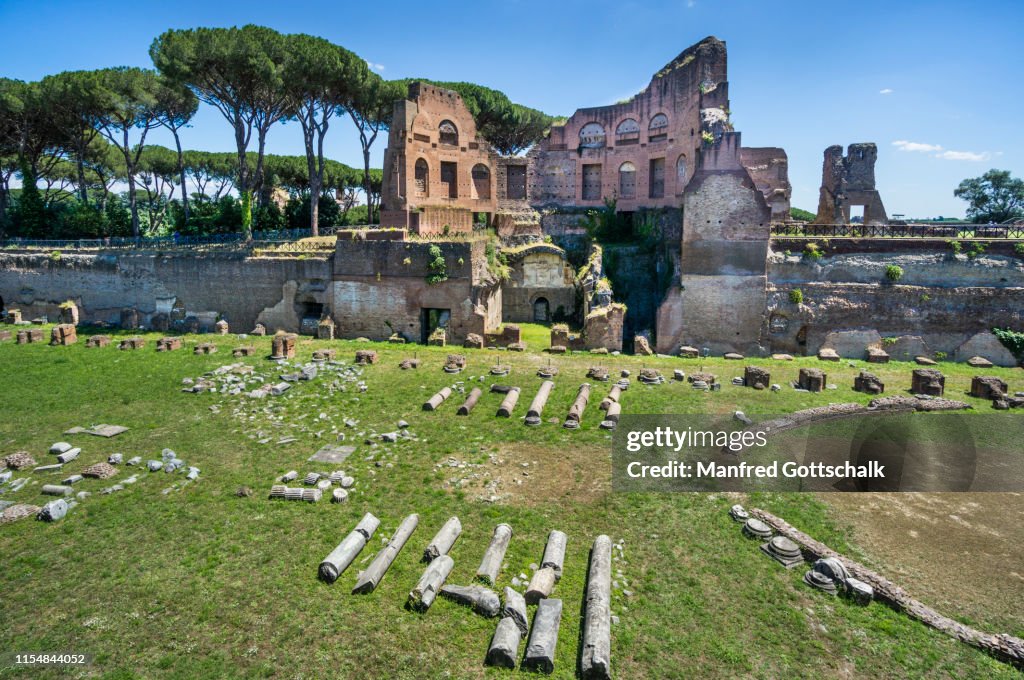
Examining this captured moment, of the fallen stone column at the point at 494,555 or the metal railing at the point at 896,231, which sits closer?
the fallen stone column at the point at 494,555

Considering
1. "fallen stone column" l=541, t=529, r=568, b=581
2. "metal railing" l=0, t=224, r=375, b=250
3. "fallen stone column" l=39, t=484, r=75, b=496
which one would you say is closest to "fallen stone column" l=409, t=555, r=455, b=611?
"fallen stone column" l=541, t=529, r=568, b=581

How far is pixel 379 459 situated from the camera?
982cm

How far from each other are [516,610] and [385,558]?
1776 millimetres

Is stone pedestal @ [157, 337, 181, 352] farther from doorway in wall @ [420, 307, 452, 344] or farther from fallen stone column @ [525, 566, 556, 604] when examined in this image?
fallen stone column @ [525, 566, 556, 604]

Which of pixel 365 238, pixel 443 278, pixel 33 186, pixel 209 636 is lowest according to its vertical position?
pixel 209 636

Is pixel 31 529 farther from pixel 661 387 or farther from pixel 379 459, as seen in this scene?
pixel 661 387

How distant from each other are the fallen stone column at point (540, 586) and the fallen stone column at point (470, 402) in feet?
18.6

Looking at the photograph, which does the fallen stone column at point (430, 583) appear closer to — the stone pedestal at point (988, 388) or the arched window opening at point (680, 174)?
the stone pedestal at point (988, 388)

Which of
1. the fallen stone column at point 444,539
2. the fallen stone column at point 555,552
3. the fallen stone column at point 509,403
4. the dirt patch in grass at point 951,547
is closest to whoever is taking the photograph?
the dirt patch in grass at point 951,547

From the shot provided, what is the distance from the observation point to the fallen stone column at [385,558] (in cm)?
636

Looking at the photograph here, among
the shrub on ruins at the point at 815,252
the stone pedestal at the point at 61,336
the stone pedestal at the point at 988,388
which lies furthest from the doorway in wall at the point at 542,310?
the stone pedestal at the point at 61,336

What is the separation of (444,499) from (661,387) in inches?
272

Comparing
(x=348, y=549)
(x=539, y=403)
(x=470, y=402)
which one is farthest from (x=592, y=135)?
(x=348, y=549)

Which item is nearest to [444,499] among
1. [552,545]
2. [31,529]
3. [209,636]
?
[552,545]
